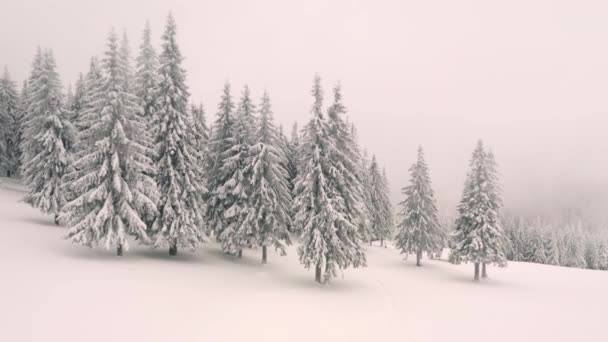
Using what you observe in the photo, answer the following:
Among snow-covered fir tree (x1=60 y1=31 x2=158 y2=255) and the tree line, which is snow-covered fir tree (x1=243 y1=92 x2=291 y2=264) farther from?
snow-covered fir tree (x1=60 y1=31 x2=158 y2=255)

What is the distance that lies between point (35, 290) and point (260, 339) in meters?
9.95

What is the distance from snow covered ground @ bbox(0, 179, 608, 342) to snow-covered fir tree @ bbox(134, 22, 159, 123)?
11172 mm

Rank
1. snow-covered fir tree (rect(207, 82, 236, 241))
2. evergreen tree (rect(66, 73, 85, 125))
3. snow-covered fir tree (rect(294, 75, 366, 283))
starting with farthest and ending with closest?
evergreen tree (rect(66, 73, 85, 125))
snow-covered fir tree (rect(207, 82, 236, 241))
snow-covered fir tree (rect(294, 75, 366, 283))

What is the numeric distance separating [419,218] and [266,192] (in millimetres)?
25605

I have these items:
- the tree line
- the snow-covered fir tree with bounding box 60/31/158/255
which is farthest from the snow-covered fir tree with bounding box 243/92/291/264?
the snow-covered fir tree with bounding box 60/31/158/255

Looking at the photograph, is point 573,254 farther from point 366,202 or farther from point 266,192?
point 266,192

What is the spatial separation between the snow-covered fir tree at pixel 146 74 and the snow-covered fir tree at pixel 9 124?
130 ft

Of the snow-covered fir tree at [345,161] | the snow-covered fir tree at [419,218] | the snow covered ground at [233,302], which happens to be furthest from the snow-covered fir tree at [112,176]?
the snow-covered fir tree at [419,218]

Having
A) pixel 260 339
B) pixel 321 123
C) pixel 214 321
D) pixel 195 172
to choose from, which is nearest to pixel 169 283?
pixel 214 321

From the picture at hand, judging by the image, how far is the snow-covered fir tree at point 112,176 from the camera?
23266 mm

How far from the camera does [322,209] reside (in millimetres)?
26328

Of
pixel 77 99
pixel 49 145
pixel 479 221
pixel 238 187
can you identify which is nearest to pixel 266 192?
pixel 238 187

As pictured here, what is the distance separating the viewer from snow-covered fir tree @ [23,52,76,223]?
3269 centimetres

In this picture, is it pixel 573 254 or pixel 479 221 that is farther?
pixel 573 254
